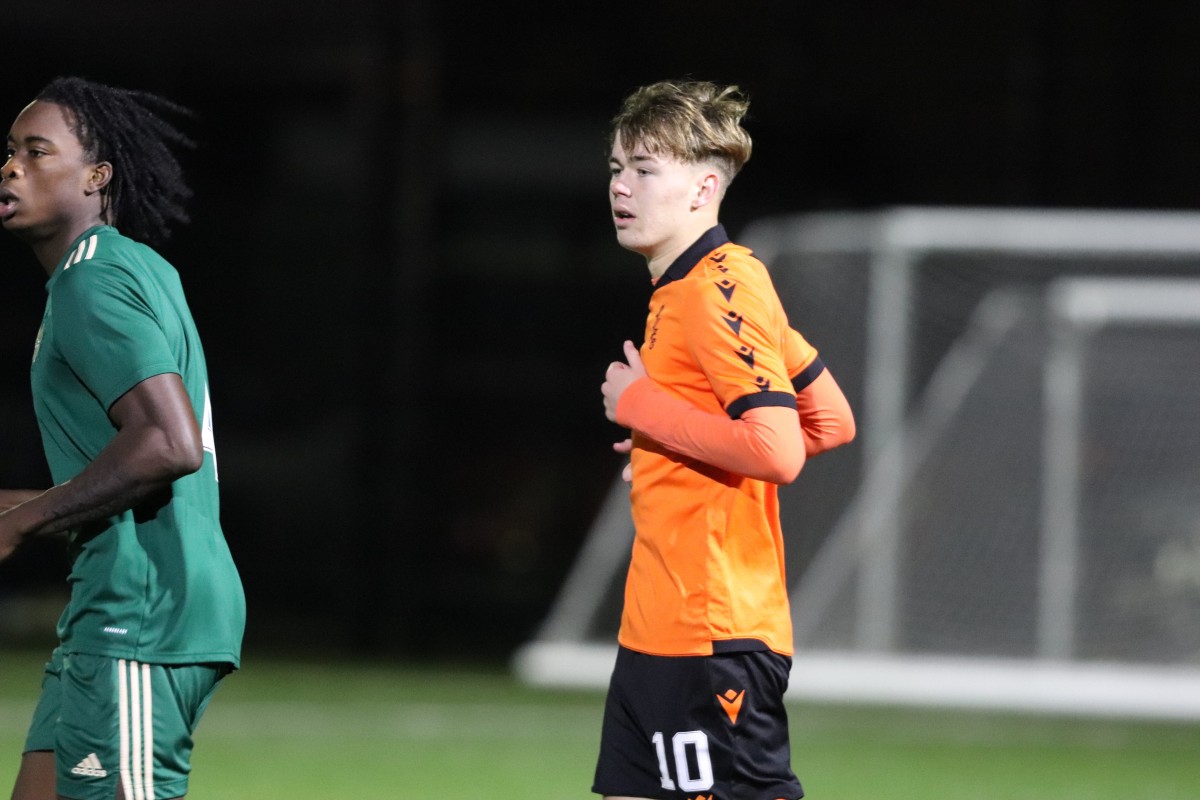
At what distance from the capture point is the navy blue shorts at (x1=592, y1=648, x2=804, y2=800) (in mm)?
3461

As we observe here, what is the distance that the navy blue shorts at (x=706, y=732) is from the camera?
346 centimetres

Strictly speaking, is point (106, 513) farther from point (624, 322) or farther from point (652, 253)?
point (624, 322)

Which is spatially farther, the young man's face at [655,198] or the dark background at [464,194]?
the dark background at [464,194]

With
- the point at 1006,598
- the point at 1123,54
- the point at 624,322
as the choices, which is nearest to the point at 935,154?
the point at 1123,54

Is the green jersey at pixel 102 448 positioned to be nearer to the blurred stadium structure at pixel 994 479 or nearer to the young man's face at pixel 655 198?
the young man's face at pixel 655 198

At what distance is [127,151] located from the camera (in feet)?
11.2

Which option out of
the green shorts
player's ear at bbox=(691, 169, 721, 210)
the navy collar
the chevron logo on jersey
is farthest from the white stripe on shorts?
player's ear at bbox=(691, 169, 721, 210)

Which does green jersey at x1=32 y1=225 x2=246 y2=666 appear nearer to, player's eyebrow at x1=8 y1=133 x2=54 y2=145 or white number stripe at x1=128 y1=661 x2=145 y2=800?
white number stripe at x1=128 y1=661 x2=145 y2=800

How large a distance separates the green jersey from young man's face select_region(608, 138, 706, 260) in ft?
2.90

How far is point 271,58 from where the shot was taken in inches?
609

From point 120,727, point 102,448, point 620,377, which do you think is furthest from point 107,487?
point 620,377

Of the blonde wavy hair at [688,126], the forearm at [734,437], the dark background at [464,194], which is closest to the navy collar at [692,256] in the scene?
the blonde wavy hair at [688,126]

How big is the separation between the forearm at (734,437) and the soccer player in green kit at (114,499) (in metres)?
0.82

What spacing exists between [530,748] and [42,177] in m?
5.93
